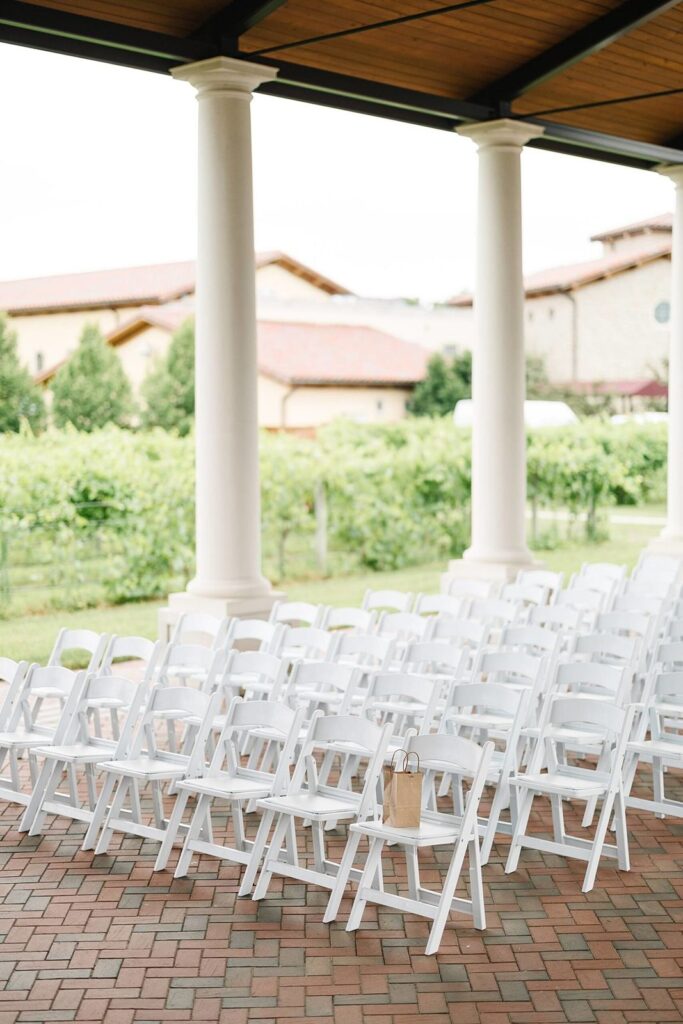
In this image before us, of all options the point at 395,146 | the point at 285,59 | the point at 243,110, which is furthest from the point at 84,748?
the point at 395,146

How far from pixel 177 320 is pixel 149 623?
14953 mm

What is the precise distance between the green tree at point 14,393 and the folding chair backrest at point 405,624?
47.1ft

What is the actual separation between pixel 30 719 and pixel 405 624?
2.67m

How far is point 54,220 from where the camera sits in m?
33.1

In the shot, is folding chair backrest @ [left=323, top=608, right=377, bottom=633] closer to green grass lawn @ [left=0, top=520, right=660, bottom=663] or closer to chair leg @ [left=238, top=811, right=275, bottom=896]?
chair leg @ [left=238, top=811, right=275, bottom=896]

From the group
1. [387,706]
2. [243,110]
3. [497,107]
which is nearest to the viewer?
[387,706]

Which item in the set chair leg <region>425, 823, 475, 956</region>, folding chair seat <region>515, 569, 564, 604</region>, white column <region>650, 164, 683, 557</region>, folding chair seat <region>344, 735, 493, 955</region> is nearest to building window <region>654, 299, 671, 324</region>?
white column <region>650, 164, 683, 557</region>

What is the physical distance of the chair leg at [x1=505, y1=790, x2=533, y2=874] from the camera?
21.5ft

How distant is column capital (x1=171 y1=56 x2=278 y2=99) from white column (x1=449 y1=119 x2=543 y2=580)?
2958 mm

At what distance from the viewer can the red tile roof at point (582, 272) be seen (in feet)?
114

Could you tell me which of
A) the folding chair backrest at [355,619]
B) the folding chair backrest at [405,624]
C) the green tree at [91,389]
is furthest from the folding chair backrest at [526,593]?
the green tree at [91,389]

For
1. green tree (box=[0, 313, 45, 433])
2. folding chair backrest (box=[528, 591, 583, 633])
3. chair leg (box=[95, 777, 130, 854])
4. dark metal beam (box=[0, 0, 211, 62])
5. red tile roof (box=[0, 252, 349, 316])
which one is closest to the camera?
chair leg (box=[95, 777, 130, 854])

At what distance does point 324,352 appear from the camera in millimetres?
34312

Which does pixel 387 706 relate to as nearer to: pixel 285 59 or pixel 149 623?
pixel 285 59
